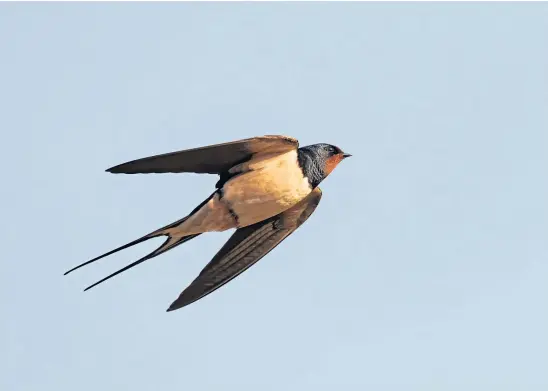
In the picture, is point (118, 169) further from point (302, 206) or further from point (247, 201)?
point (302, 206)

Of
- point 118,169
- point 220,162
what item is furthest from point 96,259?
point 220,162

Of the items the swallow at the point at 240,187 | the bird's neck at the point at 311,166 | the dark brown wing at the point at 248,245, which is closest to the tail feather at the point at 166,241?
the swallow at the point at 240,187

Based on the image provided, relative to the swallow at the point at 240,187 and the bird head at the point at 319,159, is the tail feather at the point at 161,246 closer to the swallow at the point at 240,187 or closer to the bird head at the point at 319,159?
the swallow at the point at 240,187

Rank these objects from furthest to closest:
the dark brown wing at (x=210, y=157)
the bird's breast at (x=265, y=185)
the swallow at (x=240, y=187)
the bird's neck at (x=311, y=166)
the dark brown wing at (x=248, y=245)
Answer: the dark brown wing at (x=248, y=245)
the bird's neck at (x=311, y=166)
the bird's breast at (x=265, y=185)
the swallow at (x=240, y=187)
the dark brown wing at (x=210, y=157)

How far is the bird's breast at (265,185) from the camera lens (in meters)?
9.09

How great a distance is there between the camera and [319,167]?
9.39m

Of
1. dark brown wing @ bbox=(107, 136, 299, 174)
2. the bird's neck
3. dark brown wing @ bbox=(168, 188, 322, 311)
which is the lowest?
dark brown wing @ bbox=(168, 188, 322, 311)

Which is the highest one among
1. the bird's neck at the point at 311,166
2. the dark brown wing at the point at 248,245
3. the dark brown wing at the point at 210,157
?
the dark brown wing at the point at 210,157

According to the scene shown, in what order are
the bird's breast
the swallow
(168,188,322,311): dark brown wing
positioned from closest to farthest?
1. the swallow
2. the bird's breast
3. (168,188,322,311): dark brown wing

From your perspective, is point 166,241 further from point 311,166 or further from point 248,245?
point 311,166

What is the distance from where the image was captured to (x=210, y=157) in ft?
29.1

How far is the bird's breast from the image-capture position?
9094 millimetres

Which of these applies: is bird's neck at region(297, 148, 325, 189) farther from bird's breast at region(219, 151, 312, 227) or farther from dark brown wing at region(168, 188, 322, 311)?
dark brown wing at region(168, 188, 322, 311)

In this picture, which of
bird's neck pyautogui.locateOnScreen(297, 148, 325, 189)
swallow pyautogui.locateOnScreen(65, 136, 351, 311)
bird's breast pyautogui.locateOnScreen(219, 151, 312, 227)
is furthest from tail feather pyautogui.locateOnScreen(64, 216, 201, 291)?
bird's neck pyautogui.locateOnScreen(297, 148, 325, 189)
